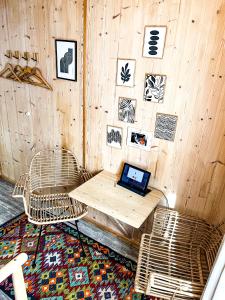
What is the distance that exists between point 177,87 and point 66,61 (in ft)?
3.27

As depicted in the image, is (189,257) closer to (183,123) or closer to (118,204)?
(118,204)

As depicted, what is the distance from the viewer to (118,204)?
5.63ft

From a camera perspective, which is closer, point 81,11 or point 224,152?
point 224,152

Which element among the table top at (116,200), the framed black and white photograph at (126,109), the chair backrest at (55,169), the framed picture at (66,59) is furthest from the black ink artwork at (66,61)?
the table top at (116,200)

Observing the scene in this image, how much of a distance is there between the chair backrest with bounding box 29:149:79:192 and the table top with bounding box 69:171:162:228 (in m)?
0.42

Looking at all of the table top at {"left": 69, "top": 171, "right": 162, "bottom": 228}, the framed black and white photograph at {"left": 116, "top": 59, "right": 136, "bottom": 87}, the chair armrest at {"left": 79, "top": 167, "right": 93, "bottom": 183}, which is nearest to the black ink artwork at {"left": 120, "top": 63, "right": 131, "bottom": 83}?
the framed black and white photograph at {"left": 116, "top": 59, "right": 136, "bottom": 87}

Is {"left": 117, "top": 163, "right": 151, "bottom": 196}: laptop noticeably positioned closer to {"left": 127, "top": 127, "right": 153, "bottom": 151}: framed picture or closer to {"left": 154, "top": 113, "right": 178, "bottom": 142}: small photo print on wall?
{"left": 127, "top": 127, "right": 153, "bottom": 151}: framed picture

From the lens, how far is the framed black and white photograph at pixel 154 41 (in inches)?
60.4

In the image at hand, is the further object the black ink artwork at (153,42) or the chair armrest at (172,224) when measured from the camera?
the chair armrest at (172,224)

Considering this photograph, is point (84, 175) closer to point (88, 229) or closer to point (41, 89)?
point (88, 229)

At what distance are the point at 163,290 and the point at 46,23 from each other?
87.0 inches

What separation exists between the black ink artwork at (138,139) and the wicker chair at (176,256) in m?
0.53

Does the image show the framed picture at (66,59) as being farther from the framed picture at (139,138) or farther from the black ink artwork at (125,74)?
the framed picture at (139,138)

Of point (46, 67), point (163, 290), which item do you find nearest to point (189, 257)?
point (163, 290)
